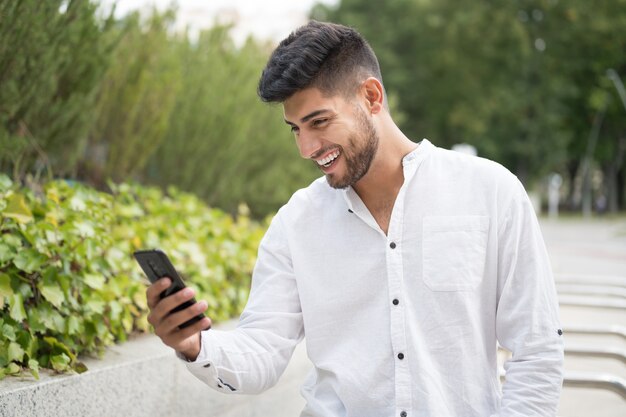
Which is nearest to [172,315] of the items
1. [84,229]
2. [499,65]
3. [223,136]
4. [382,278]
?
[382,278]

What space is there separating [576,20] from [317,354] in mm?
40588

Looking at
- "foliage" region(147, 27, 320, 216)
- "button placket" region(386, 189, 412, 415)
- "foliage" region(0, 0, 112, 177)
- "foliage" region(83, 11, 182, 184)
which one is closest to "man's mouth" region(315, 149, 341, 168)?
"button placket" region(386, 189, 412, 415)

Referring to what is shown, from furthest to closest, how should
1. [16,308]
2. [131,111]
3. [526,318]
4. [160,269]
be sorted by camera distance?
[131,111]
[16,308]
[526,318]
[160,269]

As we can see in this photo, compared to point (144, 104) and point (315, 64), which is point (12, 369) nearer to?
point (315, 64)

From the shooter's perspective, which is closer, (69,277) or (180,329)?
(180,329)

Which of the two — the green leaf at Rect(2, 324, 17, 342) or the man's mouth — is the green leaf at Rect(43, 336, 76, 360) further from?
the man's mouth

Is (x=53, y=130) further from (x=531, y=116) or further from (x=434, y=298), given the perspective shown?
(x=531, y=116)

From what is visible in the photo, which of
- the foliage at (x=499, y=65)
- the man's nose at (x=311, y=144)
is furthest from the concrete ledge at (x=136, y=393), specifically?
the foliage at (x=499, y=65)

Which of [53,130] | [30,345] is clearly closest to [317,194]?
[30,345]

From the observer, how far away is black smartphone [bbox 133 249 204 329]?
6.43 feet

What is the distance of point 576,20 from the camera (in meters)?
39.4

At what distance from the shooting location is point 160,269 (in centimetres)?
201

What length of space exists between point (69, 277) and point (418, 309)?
1.65 meters

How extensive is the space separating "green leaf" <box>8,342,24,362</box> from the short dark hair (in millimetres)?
1315
